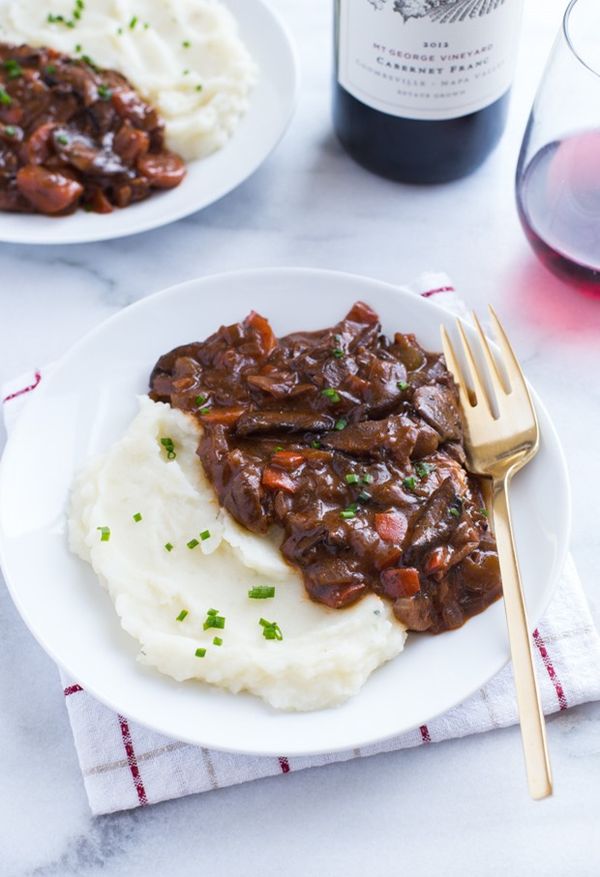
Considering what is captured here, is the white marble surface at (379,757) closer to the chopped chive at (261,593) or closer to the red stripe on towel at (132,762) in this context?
the red stripe on towel at (132,762)

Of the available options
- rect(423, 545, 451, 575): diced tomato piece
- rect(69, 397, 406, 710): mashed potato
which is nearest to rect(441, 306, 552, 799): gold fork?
rect(423, 545, 451, 575): diced tomato piece

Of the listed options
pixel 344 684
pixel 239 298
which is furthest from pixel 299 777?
pixel 239 298

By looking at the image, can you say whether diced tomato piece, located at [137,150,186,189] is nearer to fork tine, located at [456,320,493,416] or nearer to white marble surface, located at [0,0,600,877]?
white marble surface, located at [0,0,600,877]

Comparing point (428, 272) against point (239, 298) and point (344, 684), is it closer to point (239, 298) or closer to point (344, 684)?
point (239, 298)

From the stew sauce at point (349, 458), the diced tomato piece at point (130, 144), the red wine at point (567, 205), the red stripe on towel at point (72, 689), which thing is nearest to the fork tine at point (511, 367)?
the stew sauce at point (349, 458)

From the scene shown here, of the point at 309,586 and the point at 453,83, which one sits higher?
the point at 453,83
